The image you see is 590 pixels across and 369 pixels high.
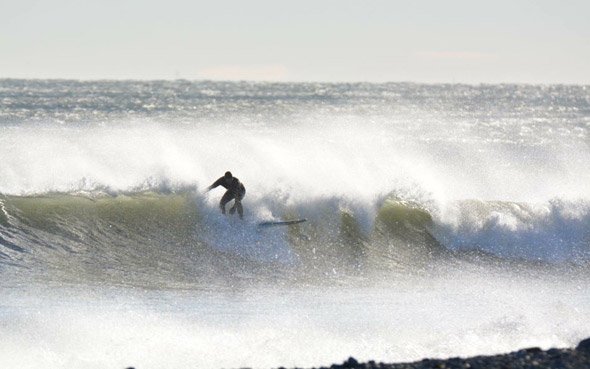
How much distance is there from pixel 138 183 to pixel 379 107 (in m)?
50.1

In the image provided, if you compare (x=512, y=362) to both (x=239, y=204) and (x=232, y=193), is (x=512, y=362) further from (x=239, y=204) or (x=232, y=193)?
(x=232, y=193)

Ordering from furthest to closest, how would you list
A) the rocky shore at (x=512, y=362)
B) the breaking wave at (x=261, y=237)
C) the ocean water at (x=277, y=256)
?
1. the breaking wave at (x=261, y=237)
2. the ocean water at (x=277, y=256)
3. the rocky shore at (x=512, y=362)

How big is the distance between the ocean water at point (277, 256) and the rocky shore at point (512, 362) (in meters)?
1.05

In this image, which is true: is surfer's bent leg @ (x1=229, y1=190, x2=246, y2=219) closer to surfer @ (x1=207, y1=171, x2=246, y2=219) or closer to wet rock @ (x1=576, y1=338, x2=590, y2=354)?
surfer @ (x1=207, y1=171, x2=246, y2=219)

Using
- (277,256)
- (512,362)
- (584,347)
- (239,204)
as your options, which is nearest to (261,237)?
(239,204)

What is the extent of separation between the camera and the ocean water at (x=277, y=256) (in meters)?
11.0

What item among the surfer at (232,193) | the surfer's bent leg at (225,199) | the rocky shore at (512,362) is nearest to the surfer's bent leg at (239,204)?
the surfer at (232,193)

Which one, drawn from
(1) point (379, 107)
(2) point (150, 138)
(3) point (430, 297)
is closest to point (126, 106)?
(1) point (379, 107)

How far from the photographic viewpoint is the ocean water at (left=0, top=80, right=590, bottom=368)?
11008 mm

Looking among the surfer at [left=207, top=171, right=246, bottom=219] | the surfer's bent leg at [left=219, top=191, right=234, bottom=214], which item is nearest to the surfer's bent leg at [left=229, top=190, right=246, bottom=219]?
the surfer at [left=207, top=171, right=246, bottom=219]

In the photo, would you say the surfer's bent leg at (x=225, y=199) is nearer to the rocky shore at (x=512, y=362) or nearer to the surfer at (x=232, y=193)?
the surfer at (x=232, y=193)

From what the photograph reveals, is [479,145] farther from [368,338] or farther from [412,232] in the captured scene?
[368,338]

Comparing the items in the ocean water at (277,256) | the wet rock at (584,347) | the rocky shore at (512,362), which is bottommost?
the rocky shore at (512,362)

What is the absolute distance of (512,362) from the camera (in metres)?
9.41
